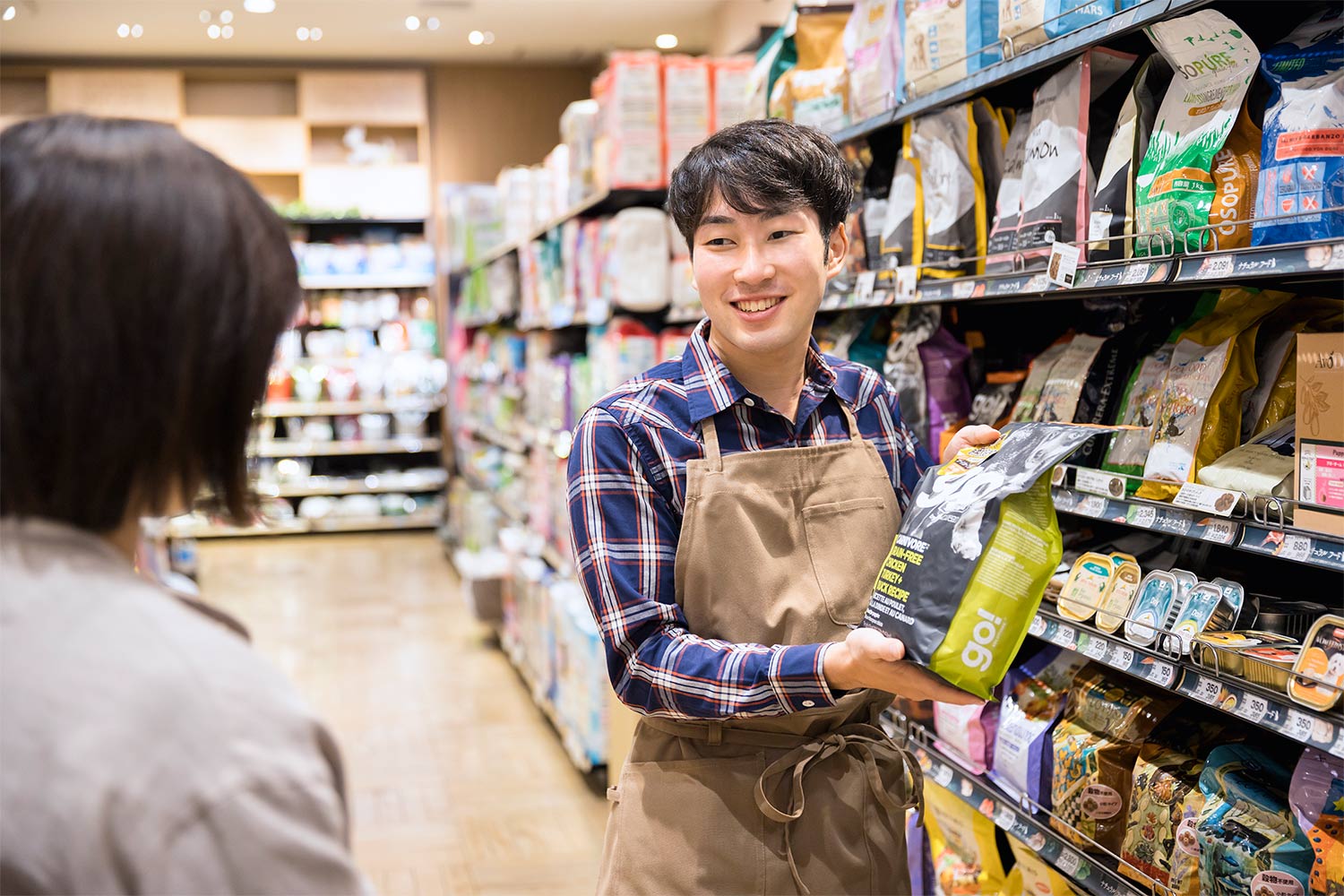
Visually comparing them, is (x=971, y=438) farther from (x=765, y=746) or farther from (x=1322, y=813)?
(x=1322, y=813)

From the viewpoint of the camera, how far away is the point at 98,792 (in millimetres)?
702

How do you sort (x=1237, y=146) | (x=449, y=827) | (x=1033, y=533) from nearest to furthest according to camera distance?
(x=1033, y=533) < (x=1237, y=146) < (x=449, y=827)

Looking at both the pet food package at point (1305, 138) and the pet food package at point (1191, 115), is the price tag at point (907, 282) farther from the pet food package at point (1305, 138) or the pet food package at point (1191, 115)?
the pet food package at point (1305, 138)

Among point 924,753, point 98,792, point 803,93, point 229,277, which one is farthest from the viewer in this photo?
point 803,93

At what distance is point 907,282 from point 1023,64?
53cm

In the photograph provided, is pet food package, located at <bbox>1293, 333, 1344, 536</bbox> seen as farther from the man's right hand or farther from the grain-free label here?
the grain-free label

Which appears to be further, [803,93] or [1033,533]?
[803,93]

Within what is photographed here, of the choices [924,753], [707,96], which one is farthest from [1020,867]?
[707,96]

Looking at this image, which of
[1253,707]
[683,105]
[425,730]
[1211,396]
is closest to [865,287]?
[1211,396]

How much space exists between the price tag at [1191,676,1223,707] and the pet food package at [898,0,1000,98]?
1174mm

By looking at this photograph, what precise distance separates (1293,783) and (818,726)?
69cm

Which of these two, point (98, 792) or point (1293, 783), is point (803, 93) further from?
point (98, 792)

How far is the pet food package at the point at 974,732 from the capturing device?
7.92 feet

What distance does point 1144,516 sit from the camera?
1857 millimetres
